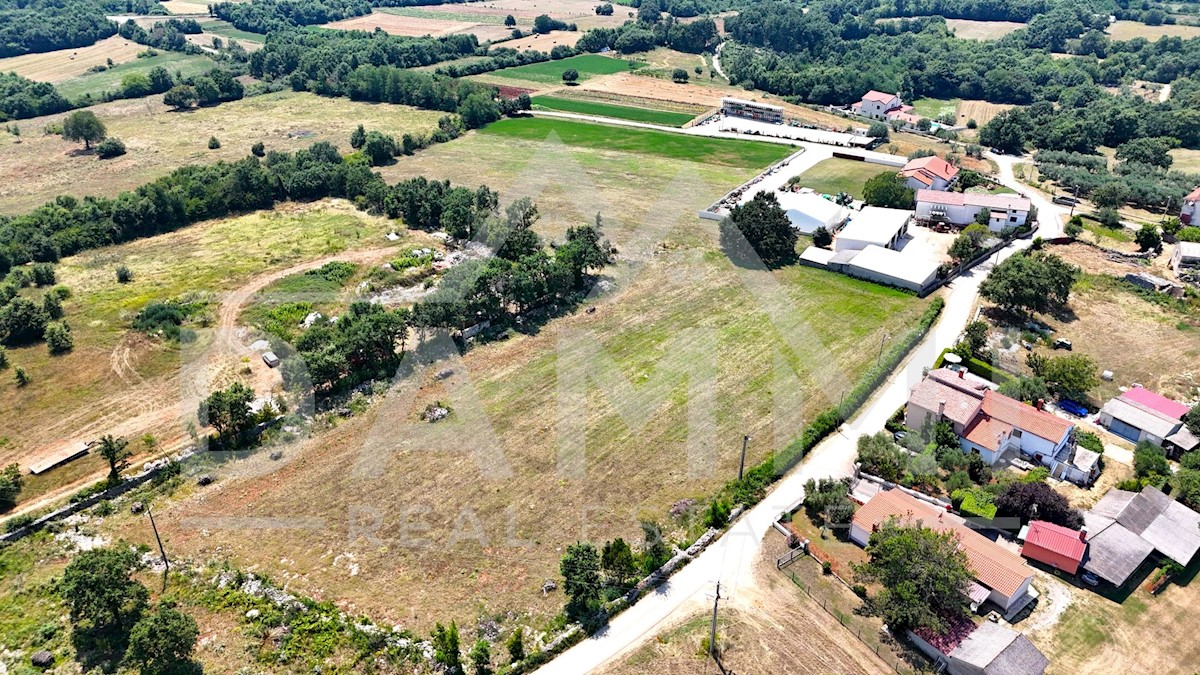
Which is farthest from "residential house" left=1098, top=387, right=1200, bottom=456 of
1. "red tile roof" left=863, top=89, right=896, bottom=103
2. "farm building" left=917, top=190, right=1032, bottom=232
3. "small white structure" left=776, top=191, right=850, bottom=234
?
"red tile roof" left=863, top=89, right=896, bottom=103

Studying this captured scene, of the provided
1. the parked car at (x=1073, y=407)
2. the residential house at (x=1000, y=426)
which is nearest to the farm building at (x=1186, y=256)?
the parked car at (x=1073, y=407)

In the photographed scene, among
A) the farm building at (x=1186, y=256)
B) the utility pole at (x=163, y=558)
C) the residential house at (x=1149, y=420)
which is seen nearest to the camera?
the utility pole at (x=163, y=558)

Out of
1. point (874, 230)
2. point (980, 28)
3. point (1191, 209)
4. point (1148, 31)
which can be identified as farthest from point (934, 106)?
point (1148, 31)

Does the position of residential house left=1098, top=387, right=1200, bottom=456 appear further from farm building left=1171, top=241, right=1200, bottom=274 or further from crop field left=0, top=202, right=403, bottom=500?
crop field left=0, top=202, right=403, bottom=500

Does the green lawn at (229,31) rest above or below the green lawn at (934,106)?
above

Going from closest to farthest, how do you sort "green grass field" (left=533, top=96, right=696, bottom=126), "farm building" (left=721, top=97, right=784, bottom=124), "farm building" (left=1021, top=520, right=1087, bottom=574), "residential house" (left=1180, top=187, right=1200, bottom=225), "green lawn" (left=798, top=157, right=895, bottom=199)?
1. "farm building" (left=1021, top=520, right=1087, bottom=574)
2. "residential house" (left=1180, top=187, right=1200, bottom=225)
3. "green lawn" (left=798, top=157, right=895, bottom=199)
4. "farm building" (left=721, top=97, right=784, bottom=124)
5. "green grass field" (left=533, top=96, right=696, bottom=126)

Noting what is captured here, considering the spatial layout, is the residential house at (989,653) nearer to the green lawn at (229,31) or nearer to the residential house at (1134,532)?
the residential house at (1134,532)

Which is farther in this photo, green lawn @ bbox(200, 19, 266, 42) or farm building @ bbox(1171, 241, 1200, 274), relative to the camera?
green lawn @ bbox(200, 19, 266, 42)
